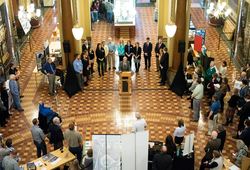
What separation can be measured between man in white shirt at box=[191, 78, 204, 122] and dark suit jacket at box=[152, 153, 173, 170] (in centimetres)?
319

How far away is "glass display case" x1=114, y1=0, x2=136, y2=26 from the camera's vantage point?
18828mm

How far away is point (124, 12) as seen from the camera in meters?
19.3

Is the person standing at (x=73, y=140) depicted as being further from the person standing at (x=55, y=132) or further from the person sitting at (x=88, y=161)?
the person sitting at (x=88, y=161)

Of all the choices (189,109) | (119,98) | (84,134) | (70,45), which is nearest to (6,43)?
(70,45)

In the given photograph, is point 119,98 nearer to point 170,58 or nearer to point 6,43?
point 170,58

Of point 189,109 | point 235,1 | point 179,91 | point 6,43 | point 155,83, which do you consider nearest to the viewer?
point 189,109

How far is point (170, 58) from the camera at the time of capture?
46.5ft

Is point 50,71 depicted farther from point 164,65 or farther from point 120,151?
point 120,151

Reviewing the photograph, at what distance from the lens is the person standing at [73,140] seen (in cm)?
852

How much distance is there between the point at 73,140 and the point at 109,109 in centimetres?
351

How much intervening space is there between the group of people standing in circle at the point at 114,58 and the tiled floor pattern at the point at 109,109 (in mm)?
334

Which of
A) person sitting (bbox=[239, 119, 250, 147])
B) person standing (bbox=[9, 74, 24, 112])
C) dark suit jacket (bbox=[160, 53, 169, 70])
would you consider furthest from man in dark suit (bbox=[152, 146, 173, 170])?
dark suit jacket (bbox=[160, 53, 169, 70])

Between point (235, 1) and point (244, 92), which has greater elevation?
point (235, 1)

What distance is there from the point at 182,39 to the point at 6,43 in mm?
6574
